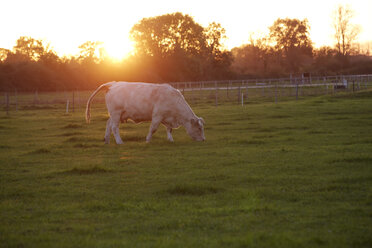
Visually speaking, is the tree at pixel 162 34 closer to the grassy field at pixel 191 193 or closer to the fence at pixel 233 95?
the fence at pixel 233 95

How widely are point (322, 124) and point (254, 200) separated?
44.1ft

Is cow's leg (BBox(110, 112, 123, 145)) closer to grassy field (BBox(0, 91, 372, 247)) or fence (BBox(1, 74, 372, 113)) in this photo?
grassy field (BBox(0, 91, 372, 247))

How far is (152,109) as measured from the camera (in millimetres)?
15922

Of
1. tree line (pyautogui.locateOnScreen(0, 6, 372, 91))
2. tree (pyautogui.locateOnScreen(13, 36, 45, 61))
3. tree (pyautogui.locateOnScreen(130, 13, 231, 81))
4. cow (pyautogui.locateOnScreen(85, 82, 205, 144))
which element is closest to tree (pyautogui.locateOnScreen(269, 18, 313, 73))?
tree line (pyautogui.locateOnScreen(0, 6, 372, 91))

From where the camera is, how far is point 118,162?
11945 mm

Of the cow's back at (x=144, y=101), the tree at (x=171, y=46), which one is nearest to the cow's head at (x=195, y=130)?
the cow's back at (x=144, y=101)

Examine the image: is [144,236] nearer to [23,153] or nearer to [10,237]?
[10,237]

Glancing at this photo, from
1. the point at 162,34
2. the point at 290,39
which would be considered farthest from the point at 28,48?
the point at 290,39

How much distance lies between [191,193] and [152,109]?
7.93 meters

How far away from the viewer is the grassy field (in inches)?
235

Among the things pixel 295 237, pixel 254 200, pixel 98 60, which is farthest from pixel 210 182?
pixel 98 60

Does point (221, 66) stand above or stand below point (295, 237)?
above

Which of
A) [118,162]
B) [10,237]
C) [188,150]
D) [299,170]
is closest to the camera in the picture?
[10,237]

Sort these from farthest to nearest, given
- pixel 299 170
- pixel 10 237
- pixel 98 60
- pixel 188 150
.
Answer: pixel 98 60 → pixel 188 150 → pixel 299 170 → pixel 10 237
